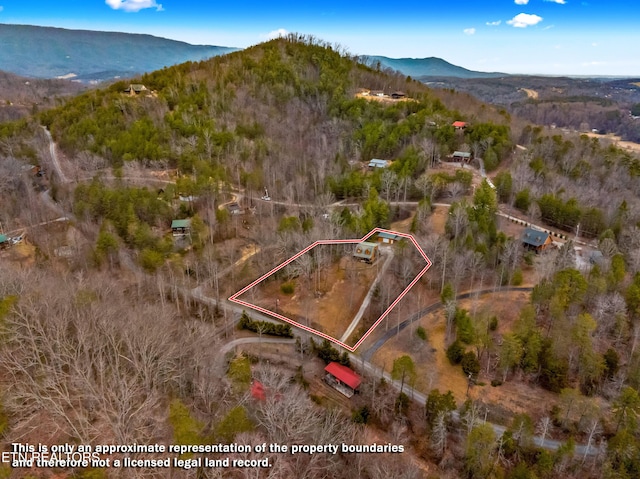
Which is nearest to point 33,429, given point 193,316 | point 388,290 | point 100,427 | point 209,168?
point 100,427

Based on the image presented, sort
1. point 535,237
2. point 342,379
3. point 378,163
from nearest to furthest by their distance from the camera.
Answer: point 342,379, point 535,237, point 378,163

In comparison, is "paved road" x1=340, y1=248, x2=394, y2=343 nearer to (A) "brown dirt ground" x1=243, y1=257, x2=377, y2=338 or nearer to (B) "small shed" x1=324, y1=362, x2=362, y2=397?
(A) "brown dirt ground" x1=243, y1=257, x2=377, y2=338

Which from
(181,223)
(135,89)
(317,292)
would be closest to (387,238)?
(317,292)

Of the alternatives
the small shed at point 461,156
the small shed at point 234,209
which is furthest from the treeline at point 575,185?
the small shed at point 234,209

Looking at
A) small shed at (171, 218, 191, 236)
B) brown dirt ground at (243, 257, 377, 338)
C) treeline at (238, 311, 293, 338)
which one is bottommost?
treeline at (238, 311, 293, 338)

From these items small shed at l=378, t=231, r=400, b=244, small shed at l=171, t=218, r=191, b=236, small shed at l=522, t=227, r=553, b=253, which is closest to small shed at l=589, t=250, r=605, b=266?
small shed at l=522, t=227, r=553, b=253

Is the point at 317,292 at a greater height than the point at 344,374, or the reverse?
the point at 317,292

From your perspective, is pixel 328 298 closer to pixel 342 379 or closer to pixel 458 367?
pixel 342 379
